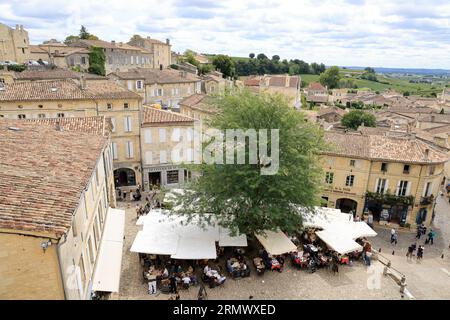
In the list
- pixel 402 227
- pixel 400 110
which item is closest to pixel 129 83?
pixel 402 227

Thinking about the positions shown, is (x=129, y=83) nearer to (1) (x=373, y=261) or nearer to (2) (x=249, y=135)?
(2) (x=249, y=135)

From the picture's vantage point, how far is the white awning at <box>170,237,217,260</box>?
1602 centimetres

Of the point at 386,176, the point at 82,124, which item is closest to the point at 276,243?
the point at 82,124

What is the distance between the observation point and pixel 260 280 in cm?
1631

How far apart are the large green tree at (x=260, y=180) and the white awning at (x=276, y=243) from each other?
1.82ft

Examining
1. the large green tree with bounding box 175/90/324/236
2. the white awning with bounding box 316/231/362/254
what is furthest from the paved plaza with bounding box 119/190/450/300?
the large green tree with bounding box 175/90/324/236

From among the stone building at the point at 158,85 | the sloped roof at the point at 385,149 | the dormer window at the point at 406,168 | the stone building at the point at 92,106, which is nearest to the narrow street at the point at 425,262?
the dormer window at the point at 406,168

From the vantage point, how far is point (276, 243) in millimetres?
17562

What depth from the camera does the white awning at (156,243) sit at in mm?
16219

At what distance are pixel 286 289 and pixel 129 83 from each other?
38.9 m

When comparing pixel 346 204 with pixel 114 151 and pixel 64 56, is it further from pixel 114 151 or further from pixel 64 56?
pixel 64 56

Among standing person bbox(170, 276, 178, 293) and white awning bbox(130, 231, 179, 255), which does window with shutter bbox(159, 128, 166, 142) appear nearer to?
white awning bbox(130, 231, 179, 255)

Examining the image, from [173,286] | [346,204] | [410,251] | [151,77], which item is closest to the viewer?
[173,286]

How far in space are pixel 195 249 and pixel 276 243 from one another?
167 inches
